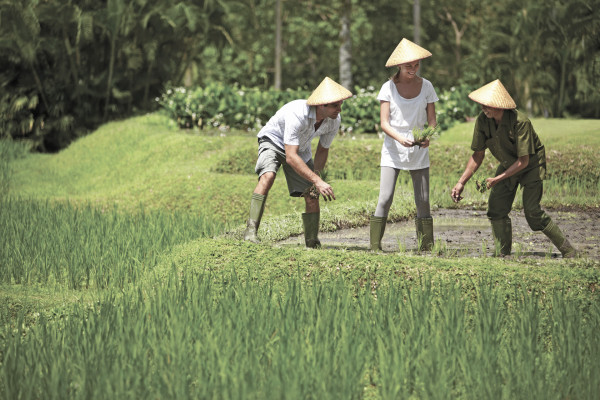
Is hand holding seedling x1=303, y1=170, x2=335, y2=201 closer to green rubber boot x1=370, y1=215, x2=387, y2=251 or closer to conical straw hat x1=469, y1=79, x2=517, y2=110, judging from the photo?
green rubber boot x1=370, y1=215, x2=387, y2=251

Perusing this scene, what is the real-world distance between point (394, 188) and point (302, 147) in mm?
769

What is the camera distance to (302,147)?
23.4 ft

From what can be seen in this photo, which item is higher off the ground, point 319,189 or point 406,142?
point 406,142

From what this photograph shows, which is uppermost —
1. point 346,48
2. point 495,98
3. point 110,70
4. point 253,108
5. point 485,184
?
point 346,48

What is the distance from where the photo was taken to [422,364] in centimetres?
441

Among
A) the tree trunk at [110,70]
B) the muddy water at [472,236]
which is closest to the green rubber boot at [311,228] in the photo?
the muddy water at [472,236]

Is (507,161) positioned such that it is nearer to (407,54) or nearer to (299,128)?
(407,54)

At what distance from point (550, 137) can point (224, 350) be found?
916 cm

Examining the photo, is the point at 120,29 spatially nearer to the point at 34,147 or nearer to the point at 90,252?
the point at 34,147

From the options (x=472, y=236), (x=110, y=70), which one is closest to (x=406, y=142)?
(x=472, y=236)

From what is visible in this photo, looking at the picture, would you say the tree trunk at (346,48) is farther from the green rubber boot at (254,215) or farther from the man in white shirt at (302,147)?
the green rubber boot at (254,215)

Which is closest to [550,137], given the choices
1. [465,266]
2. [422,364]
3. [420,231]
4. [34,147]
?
[420,231]

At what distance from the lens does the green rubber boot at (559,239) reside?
6.76 m

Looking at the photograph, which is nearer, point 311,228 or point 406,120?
point 406,120
